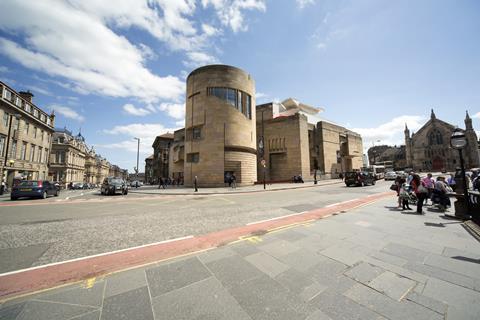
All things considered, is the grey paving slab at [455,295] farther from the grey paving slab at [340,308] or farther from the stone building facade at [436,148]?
the stone building facade at [436,148]

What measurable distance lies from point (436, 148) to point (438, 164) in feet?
16.6

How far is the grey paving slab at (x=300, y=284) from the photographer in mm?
2694

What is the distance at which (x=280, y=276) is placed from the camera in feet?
10.4

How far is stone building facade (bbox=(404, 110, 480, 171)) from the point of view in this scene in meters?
57.5

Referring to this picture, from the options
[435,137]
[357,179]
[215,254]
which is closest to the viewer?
[215,254]

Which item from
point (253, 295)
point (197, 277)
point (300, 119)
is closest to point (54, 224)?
point (197, 277)

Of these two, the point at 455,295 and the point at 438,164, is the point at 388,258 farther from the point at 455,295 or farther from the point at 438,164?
the point at 438,164

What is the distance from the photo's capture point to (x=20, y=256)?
3.96 metres

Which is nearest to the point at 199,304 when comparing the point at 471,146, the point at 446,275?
the point at 446,275

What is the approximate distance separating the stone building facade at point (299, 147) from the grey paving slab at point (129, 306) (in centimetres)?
3475

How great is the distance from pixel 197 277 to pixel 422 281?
11.3 feet

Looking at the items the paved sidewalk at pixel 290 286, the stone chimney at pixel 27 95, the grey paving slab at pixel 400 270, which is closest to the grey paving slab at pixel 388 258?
the paved sidewalk at pixel 290 286

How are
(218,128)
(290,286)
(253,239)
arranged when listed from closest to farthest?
(290,286) → (253,239) → (218,128)

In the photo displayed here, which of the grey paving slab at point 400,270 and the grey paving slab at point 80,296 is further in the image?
the grey paving slab at point 400,270
